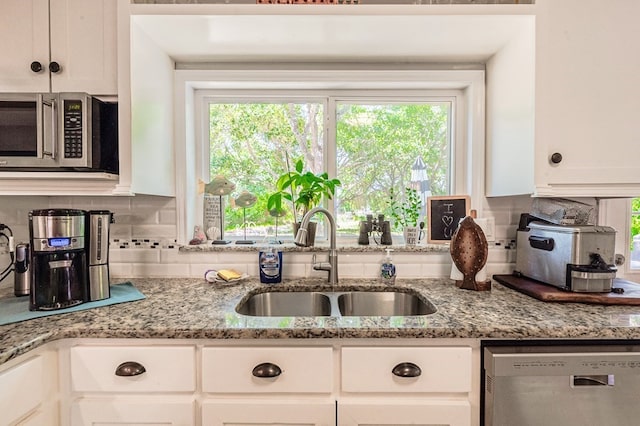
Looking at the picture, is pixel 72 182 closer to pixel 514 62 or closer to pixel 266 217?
pixel 266 217

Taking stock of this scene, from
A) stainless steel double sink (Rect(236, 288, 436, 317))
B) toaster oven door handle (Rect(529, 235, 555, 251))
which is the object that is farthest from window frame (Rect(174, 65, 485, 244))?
stainless steel double sink (Rect(236, 288, 436, 317))

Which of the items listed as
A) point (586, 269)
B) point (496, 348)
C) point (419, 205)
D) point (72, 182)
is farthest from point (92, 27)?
point (586, 269)

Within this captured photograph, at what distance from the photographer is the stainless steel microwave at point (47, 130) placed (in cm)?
122

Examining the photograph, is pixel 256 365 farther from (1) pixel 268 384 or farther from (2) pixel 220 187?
(2) pixel 220 187

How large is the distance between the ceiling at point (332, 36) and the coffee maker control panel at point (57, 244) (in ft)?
3.03

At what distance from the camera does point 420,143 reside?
6.13 feet

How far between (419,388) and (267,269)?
32.5 inches

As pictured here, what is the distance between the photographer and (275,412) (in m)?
1.02

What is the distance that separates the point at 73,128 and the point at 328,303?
1282 millimetres

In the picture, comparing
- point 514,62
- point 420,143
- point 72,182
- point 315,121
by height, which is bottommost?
point 72,182

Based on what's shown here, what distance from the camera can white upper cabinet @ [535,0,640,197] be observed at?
50.2 inches

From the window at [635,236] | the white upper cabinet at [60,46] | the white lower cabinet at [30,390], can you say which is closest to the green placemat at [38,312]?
the white lower cabinet at [30,390]

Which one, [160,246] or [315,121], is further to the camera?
[315,121]

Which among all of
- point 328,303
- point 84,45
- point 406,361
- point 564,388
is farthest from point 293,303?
point 84,45
